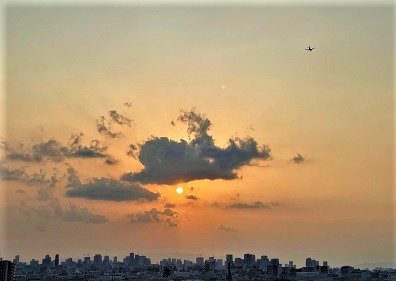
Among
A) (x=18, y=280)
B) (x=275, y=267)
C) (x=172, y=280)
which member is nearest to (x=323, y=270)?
(x=275, y=267)

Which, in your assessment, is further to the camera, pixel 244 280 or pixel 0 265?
pixel 244 280

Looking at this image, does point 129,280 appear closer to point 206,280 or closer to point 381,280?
point 206,280

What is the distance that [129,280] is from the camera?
13088 cm

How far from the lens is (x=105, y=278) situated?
443 feet

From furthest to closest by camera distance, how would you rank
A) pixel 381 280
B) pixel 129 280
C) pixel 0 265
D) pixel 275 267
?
1. pixel 275 267
2. pixel 129 280
3. pixel 381 280
4. pixel 0 265

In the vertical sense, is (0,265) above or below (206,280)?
above

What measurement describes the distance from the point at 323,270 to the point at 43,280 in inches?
2936

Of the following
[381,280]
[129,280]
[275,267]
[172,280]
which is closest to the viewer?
[381,280]

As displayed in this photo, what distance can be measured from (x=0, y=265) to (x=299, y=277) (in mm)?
93078

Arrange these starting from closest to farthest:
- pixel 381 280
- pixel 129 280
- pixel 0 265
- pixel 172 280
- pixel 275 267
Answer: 1. pixel 0 265
2. pixel 381 280
3. pixel 172 280
4. pixel 129 280
5. pixel 275 267

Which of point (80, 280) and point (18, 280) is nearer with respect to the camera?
point (18, 280)

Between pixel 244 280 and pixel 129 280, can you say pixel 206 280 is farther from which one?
pixel 129 280

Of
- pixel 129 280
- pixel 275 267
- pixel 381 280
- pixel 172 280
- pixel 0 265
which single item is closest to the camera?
pixel 0 265

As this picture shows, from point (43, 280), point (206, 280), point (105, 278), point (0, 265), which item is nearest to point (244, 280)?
point (206, 280)
